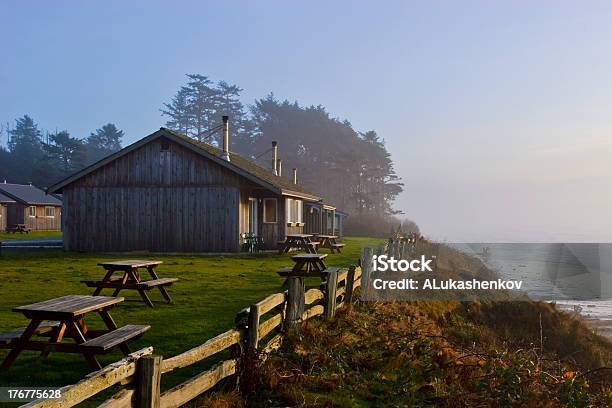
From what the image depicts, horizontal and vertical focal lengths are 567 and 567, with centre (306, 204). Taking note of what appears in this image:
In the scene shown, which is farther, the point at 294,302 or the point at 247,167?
the point at 247,167

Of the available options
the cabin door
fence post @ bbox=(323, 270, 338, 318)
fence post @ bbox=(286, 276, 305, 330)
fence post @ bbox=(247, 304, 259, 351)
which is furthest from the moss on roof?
fence post @ bbox=(247, 304, 259, 351)

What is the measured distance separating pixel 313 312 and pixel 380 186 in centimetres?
7419

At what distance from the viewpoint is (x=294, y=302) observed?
27.2 feet

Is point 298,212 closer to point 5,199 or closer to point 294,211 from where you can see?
point 294,211

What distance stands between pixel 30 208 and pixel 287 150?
1522 inches

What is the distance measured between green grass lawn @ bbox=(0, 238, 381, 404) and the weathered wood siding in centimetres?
157

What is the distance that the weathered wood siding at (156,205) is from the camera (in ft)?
78.6

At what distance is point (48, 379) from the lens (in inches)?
251

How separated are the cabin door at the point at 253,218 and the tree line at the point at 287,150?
43.0 metres

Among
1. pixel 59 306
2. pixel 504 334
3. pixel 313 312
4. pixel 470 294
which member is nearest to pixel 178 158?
pixel 470 294

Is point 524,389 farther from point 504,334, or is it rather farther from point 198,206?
point 198,206

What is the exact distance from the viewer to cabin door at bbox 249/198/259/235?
84.2 ft

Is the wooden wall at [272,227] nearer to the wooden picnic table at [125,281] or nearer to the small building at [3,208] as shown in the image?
the wooden picnic table at [125,281]

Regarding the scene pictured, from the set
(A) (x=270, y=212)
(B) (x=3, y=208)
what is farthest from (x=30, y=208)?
(A) (x=270, y=212)
